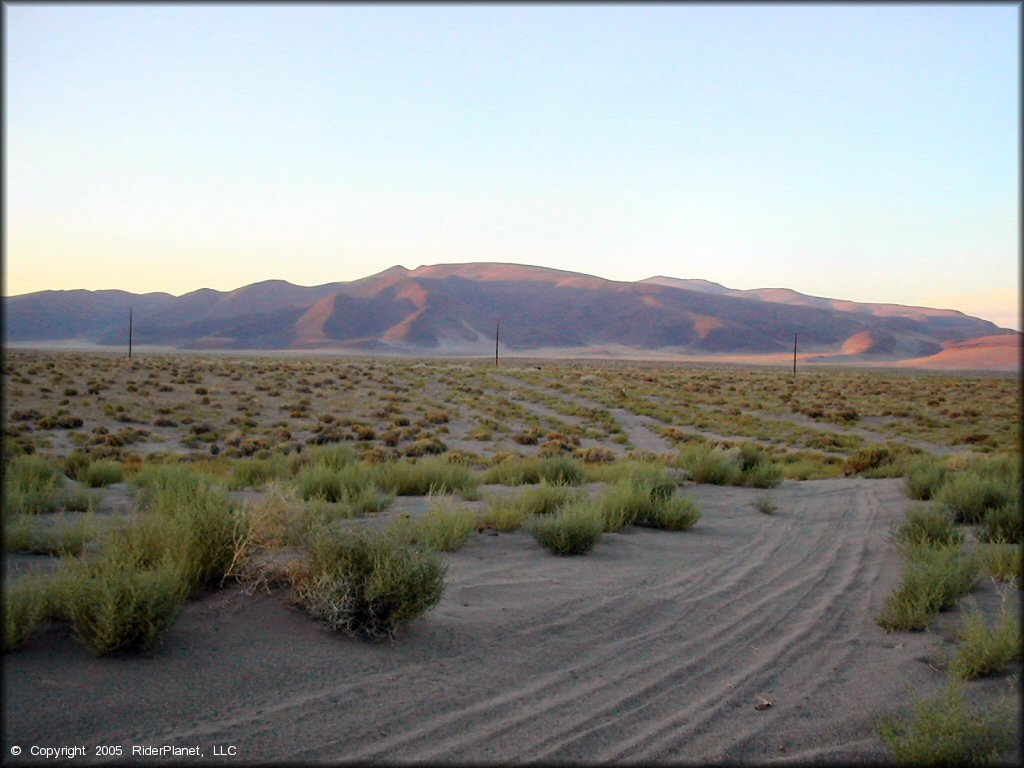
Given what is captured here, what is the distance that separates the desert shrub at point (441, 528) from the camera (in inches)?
387

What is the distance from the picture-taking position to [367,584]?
23.3 feet

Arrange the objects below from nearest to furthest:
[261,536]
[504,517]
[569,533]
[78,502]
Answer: [261,536], [569,533], [504,517], [78,502]

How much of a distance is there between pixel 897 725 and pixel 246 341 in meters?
183

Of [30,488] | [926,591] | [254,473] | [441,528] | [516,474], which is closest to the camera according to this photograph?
[926,591]

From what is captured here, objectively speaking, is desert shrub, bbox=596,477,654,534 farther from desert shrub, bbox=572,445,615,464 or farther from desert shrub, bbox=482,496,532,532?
desert shrub, bbox=572,445,615,464

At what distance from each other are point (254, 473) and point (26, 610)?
10498 millimetres

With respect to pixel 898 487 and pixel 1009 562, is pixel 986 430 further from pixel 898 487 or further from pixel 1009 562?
pixel 1009 562

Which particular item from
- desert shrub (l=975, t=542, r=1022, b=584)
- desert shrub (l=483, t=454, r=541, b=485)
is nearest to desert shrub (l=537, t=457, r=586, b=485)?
desert shrub (l=483, t=454, r=541, b=485)

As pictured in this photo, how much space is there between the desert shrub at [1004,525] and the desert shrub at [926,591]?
2.95m

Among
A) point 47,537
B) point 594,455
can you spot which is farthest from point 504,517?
point 594,455

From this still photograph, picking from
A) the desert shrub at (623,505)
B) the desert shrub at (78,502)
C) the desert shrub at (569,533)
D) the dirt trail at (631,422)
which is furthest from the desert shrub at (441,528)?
the dirt trail at (631,422)

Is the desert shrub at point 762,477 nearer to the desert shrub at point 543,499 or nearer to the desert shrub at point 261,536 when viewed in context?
the desert shrub at point 543,499

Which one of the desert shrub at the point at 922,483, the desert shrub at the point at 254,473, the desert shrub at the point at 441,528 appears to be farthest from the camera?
→ the desert shrub at the point at 922,483

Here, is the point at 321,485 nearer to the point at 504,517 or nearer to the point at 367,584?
the point at 504,517
